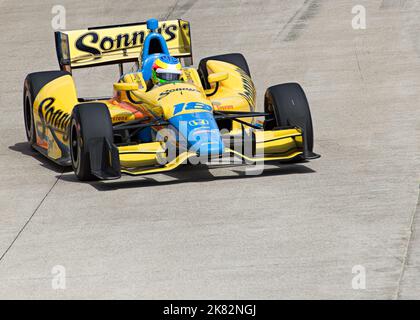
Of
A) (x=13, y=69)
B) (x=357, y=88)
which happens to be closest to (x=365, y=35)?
(x=357, y=88)

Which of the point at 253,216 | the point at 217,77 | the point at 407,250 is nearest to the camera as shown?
the point at 407,250

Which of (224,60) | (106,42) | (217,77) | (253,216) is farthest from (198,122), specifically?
(106,42)

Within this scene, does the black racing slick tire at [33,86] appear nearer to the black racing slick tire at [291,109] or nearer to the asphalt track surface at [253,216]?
the asphalt track surface at [253,216]

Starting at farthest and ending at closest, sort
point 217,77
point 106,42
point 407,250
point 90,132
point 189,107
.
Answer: point 106,42 < point 217,77 < point 189,107 < point 90,132 < point 407,250

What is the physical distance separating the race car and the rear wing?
1 centimetres

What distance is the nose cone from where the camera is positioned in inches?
461

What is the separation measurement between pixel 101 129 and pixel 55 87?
6.73 feet

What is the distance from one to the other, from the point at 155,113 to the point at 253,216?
2.44 meters

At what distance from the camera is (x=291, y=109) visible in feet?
42.1

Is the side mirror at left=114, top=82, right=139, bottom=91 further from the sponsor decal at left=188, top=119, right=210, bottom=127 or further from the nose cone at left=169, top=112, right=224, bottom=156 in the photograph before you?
the sponsor decal at left=188, top=119, right=210, bottom=127

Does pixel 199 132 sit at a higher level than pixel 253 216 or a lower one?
higher

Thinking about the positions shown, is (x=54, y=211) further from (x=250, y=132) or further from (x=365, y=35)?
(x=365, y=35)

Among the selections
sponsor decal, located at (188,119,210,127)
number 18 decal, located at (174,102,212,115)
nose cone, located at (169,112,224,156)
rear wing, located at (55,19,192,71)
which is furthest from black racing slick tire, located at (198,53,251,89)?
sponsor decal, located at (188,119,210,127)

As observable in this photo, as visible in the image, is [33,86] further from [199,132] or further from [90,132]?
[199,132]
